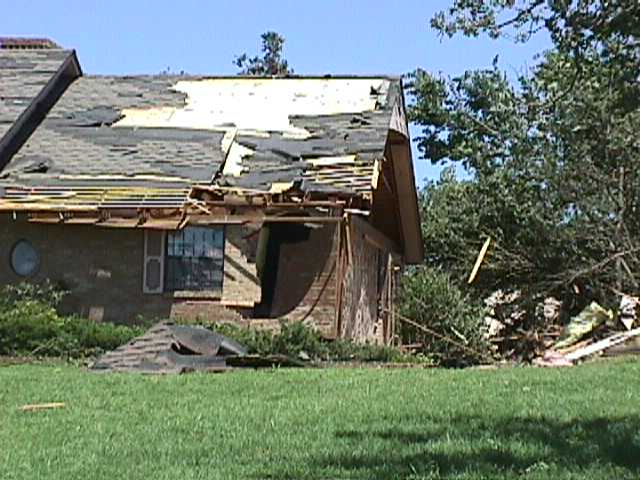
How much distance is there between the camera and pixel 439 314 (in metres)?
27.5

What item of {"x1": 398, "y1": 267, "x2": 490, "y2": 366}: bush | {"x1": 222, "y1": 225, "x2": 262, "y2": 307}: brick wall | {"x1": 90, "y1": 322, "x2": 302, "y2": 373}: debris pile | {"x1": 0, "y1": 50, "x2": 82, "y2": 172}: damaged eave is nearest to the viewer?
{"x1": 90, "y1": 322, "x2": 302, "y2": 373}: debris pile

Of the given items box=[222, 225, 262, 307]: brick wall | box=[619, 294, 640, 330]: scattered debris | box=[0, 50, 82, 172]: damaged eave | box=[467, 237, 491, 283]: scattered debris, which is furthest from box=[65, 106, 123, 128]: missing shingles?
box=[619, 294, 640, 330]: scattered debris

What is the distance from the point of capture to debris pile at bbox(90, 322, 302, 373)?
16.7 metres

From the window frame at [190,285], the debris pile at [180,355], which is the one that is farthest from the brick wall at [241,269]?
the debris pile at [180,355]

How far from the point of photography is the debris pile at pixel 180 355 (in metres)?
16.7

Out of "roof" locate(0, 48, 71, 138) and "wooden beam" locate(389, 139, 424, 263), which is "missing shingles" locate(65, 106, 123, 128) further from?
"wooden beam" locate(389, 139, 424, 263)

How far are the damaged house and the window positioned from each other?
0.08 ft

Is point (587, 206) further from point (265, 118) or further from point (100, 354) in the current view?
point (100, 354)

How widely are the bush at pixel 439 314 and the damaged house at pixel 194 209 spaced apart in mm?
2007

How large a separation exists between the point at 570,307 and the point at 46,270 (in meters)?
13.6

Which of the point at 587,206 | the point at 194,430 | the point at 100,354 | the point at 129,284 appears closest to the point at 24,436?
the point at 194,430

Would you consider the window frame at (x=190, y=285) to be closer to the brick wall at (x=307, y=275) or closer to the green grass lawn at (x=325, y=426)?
the brick wall at (x=307, y=275)

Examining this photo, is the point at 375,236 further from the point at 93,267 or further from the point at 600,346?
the point at 600,346

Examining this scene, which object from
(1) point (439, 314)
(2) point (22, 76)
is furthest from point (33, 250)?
(1) point (439, 314)
